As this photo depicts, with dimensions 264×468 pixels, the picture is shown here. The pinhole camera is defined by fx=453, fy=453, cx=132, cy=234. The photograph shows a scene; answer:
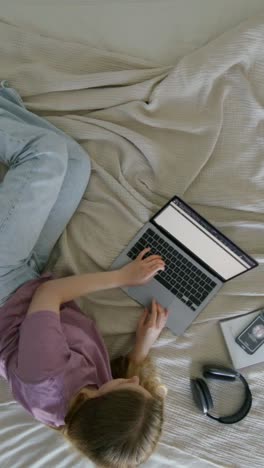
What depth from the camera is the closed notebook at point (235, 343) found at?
3.27 ft

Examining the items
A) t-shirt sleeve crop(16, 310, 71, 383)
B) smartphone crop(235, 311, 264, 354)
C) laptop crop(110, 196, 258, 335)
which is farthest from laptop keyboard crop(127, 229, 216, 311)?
t-shirt sleeve crop(16, 310, 71, 383)

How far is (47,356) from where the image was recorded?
87 cm

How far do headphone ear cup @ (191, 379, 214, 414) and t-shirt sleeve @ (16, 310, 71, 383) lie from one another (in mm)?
289

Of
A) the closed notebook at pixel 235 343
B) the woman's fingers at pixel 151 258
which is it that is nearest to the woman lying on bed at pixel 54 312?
the woman's fingers at pixel 151 258

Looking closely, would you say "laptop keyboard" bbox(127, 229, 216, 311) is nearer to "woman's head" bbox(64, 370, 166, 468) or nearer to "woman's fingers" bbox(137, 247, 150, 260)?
"woman's fingers" bbox(137, 247, 150, 260)

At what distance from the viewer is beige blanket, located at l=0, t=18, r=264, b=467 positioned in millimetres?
996

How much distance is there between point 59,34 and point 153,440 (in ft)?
3.05

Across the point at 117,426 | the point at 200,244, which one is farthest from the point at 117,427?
the point at 200,244

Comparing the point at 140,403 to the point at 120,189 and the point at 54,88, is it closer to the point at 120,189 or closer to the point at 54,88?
the point at 120,189

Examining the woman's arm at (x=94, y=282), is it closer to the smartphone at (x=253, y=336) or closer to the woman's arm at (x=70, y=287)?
the woman's arm at (x=70, y=287)

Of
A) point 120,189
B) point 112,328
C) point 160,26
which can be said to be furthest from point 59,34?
point 112,328

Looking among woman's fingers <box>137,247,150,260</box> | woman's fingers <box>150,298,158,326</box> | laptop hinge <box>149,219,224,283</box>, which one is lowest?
woman's fingers <box>150,298,158,326</box>

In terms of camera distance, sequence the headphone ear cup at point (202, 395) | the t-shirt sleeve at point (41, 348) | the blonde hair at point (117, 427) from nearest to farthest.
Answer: the blonde hair at point (117, 427) < the t-shirt sleeve at point (41, 348) < the headphone ear cup at point (202, 395)

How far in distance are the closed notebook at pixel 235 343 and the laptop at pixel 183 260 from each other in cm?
8
